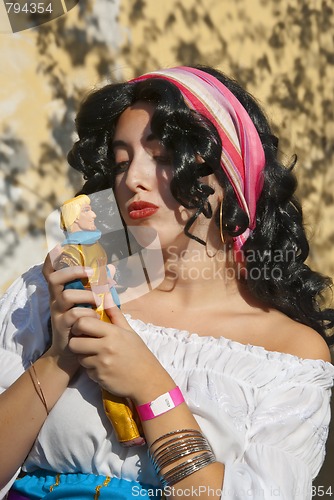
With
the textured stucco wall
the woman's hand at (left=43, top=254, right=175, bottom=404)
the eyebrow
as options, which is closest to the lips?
the eyebrow

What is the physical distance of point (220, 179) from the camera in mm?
1657

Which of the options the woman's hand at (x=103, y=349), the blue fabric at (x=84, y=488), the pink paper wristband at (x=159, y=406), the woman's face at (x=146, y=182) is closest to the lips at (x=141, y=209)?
the woman's face at (x=146, y=182)

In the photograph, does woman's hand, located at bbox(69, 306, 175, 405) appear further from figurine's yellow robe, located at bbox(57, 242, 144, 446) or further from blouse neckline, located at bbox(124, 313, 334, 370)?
blouse neckline, located at bbox(124, 313, 334, 370)

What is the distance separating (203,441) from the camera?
1.34 m

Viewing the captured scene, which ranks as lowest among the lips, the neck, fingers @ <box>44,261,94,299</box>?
the neck

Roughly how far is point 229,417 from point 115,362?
0.76 feet

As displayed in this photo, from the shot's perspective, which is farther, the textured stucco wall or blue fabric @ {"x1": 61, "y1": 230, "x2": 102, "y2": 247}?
the textured stucco wall

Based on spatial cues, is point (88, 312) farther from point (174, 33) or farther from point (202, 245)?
point (174, 33)

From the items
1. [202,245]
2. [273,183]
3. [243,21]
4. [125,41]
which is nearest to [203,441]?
[202,245]

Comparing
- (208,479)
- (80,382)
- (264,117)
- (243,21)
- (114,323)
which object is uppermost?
(243,21)

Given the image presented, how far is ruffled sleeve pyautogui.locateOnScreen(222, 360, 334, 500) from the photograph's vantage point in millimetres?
1322

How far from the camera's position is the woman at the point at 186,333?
1353 mm

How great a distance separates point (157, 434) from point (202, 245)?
49 centimetres

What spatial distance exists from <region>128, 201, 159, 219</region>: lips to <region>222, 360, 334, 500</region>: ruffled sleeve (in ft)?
1.34
